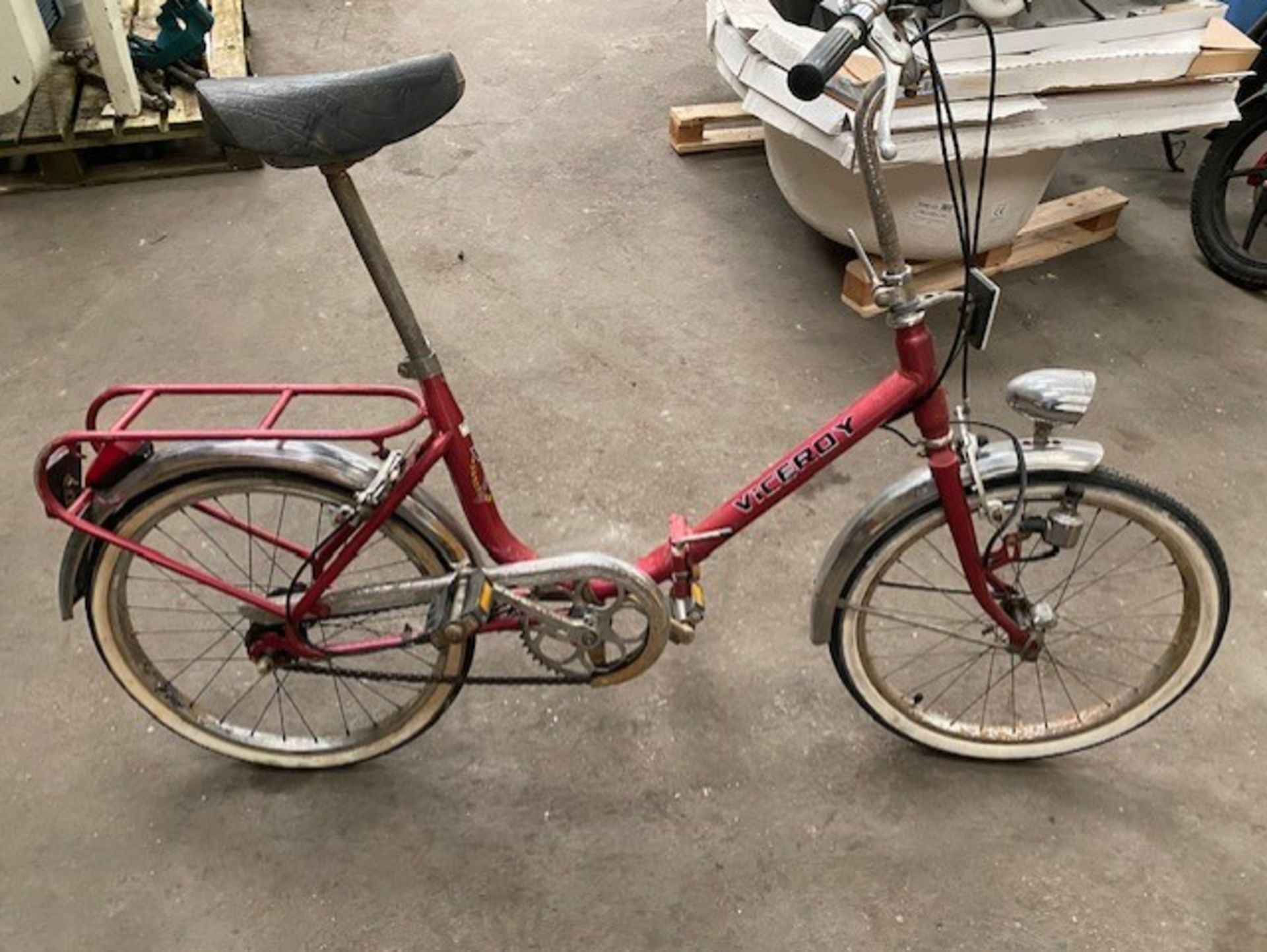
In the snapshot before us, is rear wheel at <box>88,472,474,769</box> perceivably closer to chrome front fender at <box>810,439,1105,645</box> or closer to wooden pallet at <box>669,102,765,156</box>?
chrome front fender at <box>810,439,1105,645</box>

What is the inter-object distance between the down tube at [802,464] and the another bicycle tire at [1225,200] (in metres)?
1.81

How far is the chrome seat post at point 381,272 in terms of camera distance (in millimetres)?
1279

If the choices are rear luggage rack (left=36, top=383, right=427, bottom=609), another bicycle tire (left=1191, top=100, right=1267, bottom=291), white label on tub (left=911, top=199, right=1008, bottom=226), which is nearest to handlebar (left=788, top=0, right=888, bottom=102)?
rear luggage rack (left=36, top=383, right=427, bottom=609)

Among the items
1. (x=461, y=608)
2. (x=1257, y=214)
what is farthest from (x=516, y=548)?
(x=1257, y=214)

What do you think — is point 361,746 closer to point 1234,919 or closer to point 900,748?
point 900,748

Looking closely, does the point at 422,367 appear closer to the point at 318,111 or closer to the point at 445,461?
the point at 445,461

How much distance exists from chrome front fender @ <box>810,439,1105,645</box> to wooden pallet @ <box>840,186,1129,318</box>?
126cm

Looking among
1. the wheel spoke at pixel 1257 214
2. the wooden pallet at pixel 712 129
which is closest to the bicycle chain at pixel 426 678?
the wooden pallet at pixel 712 129

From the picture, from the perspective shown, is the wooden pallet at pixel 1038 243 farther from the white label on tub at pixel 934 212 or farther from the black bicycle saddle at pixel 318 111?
the black bicycle saddle at pixel 318 111

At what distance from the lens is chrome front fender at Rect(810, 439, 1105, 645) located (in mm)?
1430

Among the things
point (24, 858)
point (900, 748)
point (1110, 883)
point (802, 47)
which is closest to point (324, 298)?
point (802, 47)

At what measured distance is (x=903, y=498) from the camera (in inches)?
58.4

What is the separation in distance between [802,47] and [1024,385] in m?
1.17

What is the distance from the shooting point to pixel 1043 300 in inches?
109
